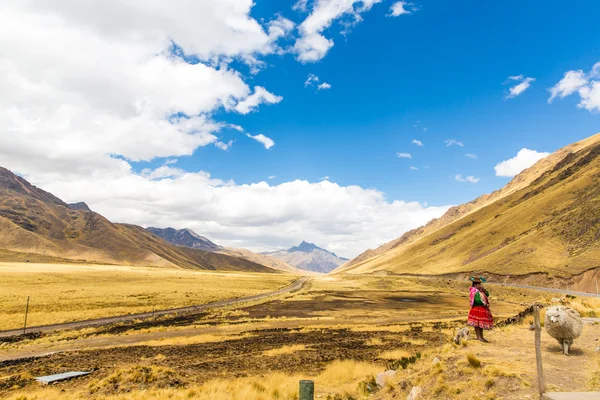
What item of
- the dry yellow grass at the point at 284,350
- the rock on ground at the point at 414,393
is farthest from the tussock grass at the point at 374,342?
the rock on ground at the point at 414,393

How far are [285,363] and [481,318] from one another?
11.6 metres

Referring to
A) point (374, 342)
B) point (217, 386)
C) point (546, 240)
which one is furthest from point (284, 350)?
point (546, 240)

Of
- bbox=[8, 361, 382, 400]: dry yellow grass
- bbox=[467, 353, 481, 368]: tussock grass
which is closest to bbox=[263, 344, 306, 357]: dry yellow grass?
bbox=[8, 361, 382, 400]: dry yellow grass

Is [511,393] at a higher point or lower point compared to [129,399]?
higher

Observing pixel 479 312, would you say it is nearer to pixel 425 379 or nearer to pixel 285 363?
pixel 425 379

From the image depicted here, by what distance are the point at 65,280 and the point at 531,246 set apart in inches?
5809

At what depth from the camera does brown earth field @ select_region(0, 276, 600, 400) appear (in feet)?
40.0

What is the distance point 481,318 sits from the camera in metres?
17.9

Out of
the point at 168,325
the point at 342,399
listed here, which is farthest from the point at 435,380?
the point at 168,325

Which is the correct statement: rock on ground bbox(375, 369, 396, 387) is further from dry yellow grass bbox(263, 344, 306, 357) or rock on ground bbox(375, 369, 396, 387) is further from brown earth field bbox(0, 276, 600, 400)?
dry yellow grass bbox(263, 344, 306, 357)

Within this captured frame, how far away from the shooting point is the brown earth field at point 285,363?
12.2 metres

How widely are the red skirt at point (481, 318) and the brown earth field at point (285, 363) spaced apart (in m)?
0.91

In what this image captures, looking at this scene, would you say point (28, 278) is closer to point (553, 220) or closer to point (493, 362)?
point (493, 362)

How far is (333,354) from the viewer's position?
23672mm
